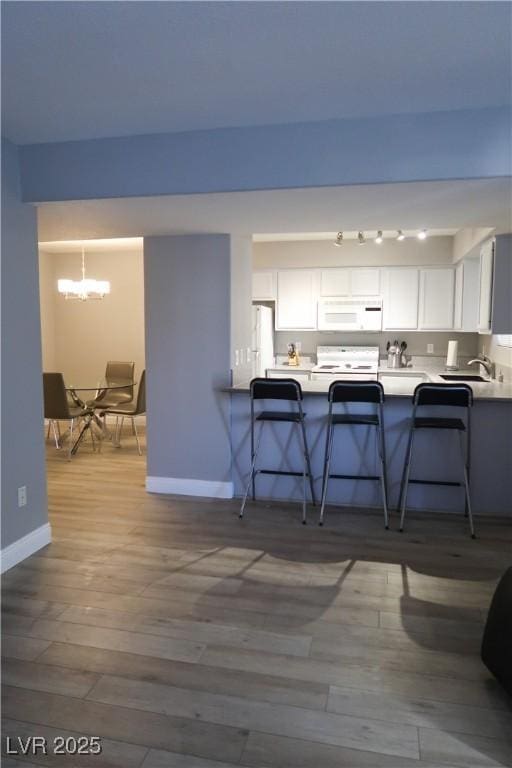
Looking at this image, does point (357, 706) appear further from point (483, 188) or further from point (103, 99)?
point (103, 99)

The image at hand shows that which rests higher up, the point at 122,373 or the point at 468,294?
the point at 468,294

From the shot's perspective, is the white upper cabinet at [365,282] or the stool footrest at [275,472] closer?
the stool footrest at [275,472]

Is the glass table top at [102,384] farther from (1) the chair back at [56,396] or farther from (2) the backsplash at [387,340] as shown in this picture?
(2) the backsplash at [387,340]

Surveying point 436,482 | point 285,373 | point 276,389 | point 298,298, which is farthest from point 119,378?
point 436,482

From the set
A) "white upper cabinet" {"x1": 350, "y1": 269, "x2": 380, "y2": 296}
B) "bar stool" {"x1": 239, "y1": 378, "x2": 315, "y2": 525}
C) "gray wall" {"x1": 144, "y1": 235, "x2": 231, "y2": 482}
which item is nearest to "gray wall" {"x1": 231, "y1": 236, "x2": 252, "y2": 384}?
"gray wall" {"x1": 144, "y1": 235, "x2": 231, "y2": 482}

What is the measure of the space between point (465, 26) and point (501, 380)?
11.9 ft

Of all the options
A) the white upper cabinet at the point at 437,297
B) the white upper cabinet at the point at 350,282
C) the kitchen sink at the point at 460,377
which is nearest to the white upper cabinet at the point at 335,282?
the white upper cabinet at the point at 350,282

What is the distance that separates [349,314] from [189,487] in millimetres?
3121

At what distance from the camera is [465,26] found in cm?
188

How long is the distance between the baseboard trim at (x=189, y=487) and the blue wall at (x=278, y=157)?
2289 millimetres

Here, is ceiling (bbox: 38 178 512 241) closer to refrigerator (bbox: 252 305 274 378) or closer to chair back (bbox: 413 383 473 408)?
chair back (bbox: 413 383 473 408)

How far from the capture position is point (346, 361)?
6.58 metres

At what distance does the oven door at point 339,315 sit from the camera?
Answer: 6246 millimetres

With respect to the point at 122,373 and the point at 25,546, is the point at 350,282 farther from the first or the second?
the point at 25,546
